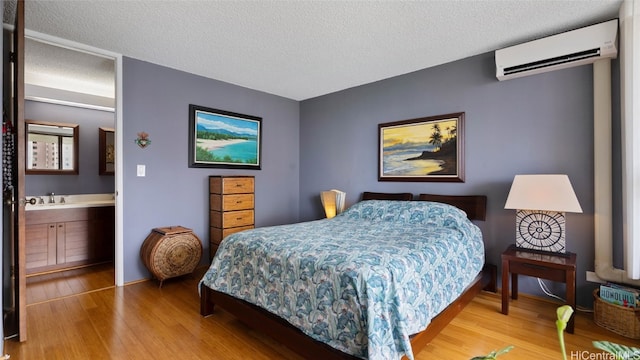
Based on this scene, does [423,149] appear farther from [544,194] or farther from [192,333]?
[192,333]

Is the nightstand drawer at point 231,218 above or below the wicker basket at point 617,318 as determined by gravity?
above

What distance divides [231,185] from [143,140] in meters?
1.01

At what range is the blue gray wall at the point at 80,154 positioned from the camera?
3.64 m

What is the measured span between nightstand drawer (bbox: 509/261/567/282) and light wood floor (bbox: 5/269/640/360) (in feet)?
1.14

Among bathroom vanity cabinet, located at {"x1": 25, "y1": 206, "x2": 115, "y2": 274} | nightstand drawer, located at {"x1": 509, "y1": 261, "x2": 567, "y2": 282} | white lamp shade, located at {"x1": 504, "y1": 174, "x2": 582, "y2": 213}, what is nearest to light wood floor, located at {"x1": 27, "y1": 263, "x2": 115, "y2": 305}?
bathroom vanity cabinet, located at {"x1": 25, "y1": 206, "x2": 115, "y2": 274}

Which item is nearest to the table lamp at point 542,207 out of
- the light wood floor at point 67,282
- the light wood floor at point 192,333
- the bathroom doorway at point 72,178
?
the light wood floor at point 192,333

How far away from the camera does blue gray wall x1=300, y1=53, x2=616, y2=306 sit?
2.51 metres

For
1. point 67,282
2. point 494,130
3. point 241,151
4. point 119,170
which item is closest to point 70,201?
point 67,282

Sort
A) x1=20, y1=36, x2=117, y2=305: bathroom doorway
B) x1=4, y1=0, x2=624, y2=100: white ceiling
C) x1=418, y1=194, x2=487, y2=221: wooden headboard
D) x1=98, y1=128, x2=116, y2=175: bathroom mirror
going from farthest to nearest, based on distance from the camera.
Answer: x1=98, y1=128, x2=116, y2=175: bathroom mirror, x1=20, y1=36, x2=117, y2=305: bathroom doorway, x1=418, y1=194, x2=487, y2=221: wooden headboard, x1=4, y1=0, x2=624, y2=100: white ceiling

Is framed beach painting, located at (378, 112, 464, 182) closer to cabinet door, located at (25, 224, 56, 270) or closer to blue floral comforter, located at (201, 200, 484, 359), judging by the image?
blue floral comforter, located at (201, 200, 484, 359)

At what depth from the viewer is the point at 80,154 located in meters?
3.96

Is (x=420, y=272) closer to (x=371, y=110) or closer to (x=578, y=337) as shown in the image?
(x=578, y=337)

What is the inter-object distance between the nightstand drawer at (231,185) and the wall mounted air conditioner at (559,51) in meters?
2.84

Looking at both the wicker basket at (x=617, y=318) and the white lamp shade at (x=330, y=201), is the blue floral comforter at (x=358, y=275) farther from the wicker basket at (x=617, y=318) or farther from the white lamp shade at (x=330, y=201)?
the white lamp shade at (x=330, y=201)
